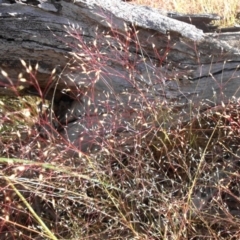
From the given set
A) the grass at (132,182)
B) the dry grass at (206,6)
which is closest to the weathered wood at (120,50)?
the grass at (132,182)

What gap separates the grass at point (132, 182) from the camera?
1927mm

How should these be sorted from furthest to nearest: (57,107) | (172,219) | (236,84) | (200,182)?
(57,107), (236,84), (200,182), (172,219)

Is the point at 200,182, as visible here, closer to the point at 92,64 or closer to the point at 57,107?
the point at 92,64

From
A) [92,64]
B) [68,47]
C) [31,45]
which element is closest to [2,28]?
[31,45]

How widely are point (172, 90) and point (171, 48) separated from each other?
0.72 feet

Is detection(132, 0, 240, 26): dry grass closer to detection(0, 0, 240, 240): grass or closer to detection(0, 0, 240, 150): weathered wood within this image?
detection(0, 0, 240, 150): weathered wood

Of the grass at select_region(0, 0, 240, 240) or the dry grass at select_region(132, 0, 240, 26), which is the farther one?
the dry grass at select_region(132, 0, 240, 26)

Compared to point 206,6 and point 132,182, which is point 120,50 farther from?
point 206,6

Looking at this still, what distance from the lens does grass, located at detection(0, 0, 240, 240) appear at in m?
1.93

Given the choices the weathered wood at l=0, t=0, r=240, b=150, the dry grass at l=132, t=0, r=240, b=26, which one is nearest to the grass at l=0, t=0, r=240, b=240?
the weathered wood at l=0, t=0, r=240, b=150

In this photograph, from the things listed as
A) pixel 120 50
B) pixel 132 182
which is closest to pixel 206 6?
pixel 120 50

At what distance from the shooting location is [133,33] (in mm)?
2625

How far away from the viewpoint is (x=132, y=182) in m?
2.26

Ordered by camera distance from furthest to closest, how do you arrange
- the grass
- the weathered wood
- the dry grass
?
the dry grass < the weathered wood < the grass
